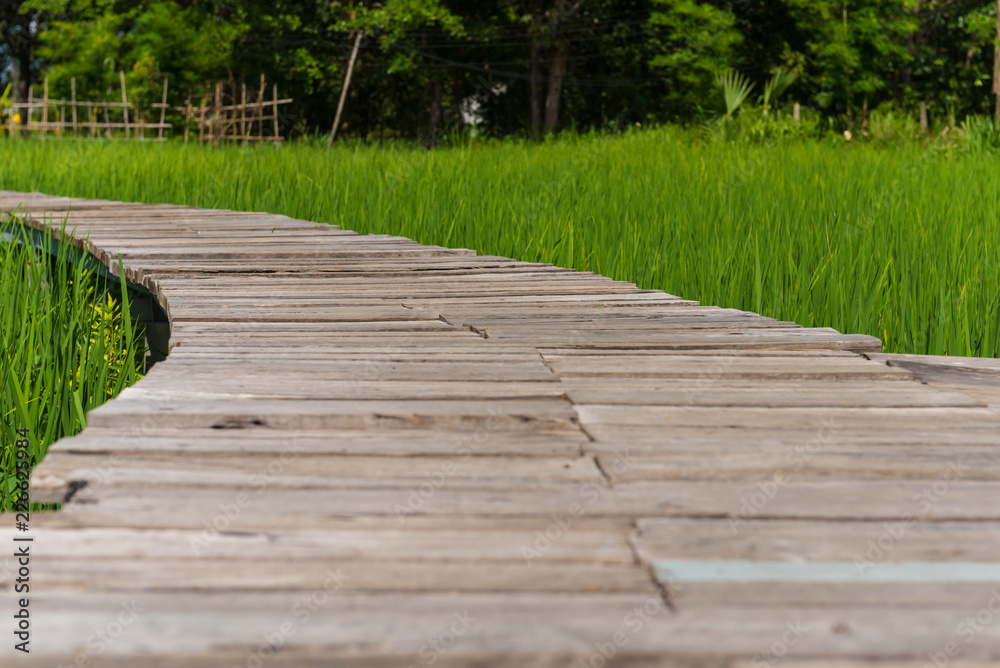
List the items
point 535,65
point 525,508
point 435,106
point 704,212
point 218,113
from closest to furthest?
1. point 525,508
2. point 704,212
3. point 218,113
4. point 535,65
5. point 435,106

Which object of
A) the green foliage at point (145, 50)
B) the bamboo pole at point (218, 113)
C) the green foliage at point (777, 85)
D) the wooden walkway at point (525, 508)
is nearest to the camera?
the wooden walkway at point (525, 508)

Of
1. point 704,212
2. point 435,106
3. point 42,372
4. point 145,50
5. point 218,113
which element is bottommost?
point 42,372

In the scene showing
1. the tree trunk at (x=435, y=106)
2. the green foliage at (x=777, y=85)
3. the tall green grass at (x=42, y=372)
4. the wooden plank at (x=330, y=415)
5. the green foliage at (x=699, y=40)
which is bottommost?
the tall green grass at (x=42, y=372)

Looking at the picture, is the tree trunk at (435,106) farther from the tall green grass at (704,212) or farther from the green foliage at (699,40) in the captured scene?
the tall green grass at (704,212)

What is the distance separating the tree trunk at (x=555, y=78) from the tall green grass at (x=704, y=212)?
39.1ft

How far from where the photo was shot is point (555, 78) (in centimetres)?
2175

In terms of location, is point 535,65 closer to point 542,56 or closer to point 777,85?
point 542,56

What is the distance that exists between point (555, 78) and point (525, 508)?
69.9 ft

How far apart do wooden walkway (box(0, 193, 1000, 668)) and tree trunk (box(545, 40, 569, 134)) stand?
19279 mm

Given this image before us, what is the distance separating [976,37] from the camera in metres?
24.5

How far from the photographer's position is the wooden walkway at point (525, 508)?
41.9 inches

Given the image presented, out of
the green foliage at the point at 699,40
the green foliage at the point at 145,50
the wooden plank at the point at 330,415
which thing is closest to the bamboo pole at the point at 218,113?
the green foliage at the point at 145,50

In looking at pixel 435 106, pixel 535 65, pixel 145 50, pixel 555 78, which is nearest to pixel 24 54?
pixel 145 50

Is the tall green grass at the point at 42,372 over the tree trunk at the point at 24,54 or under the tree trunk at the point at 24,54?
under
